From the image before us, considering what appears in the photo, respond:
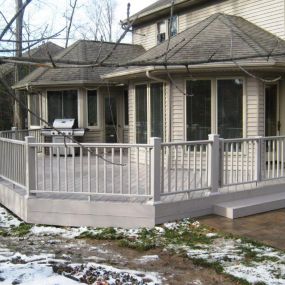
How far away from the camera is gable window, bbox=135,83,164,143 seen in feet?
38.9

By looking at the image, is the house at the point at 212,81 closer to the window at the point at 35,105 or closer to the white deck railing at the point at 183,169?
the window at the point at 35,105

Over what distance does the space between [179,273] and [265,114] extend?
6.92 m

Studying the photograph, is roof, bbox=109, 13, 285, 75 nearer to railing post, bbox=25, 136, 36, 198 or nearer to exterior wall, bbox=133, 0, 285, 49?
exterior wall, bbox=133, 0, 285, 49

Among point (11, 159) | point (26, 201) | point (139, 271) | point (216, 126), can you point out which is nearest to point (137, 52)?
point (216, 126)

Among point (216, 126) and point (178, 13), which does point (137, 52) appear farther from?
point (216, 126)

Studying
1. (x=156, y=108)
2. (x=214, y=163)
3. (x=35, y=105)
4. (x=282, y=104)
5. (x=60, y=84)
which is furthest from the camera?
(x=35, y=105)

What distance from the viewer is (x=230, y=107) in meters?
11.0

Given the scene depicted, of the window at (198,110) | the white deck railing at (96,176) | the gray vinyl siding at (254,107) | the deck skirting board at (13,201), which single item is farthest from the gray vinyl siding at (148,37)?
the deck skirting board at (13,201)

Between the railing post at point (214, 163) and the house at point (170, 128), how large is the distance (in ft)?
0.06

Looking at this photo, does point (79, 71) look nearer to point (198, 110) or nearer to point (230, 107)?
point (198, 110)

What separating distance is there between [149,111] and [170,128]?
927 millimetres

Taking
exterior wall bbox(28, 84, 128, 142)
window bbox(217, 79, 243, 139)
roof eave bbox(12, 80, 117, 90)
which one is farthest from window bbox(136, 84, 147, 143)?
roof eave bbox(12, 80, 117, 90)

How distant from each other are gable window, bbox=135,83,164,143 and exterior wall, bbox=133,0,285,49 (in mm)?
1505

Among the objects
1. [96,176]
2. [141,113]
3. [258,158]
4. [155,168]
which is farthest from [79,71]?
[155,168]
